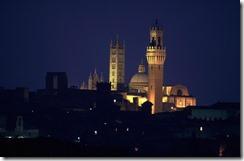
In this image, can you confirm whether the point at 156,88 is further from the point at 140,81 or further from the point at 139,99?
the point at 140,81

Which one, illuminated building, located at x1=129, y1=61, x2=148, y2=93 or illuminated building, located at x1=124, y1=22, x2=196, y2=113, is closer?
illuminated building, located at x1=124, y1=22, x2=196, y2=113

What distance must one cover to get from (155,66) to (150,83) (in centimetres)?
191

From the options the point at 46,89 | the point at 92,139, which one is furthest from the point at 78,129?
the point at 46,89

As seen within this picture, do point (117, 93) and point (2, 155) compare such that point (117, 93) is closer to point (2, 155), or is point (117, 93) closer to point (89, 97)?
point (89, 97)

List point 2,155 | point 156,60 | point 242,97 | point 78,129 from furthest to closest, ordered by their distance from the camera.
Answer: point 156,60 → point 78,129 → point 2,155 → point 242,97

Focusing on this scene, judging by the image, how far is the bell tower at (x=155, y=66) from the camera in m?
67.5

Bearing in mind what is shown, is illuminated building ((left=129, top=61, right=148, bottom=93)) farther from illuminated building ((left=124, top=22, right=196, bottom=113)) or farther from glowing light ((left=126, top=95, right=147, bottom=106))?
glowing light ((left=126, top=95, right=147, bottom=106))

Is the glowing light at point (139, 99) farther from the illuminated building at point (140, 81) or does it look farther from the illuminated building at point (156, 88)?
the illuminated building at point (140, 81)

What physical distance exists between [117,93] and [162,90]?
2.62m

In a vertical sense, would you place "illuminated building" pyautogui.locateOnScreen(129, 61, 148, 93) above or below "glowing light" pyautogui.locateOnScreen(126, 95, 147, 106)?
above

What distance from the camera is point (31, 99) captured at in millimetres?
62219

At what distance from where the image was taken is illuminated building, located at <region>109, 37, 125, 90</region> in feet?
242

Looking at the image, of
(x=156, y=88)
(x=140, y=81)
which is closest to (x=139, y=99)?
(x=156, y=88)

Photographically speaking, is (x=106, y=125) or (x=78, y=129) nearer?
(x=78, y=129)
